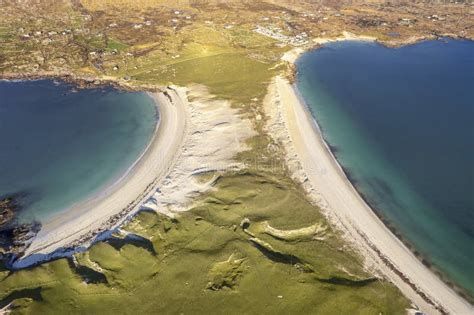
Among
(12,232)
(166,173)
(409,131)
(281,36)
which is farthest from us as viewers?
(281,36)

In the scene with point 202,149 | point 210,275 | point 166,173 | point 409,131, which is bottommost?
point 210,275

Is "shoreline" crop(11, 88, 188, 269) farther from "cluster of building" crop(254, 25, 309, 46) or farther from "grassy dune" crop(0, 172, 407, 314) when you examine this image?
"cluster of building" crop(254, 25, 309, 46)

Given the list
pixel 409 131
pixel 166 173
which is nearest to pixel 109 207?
pixel 166 173

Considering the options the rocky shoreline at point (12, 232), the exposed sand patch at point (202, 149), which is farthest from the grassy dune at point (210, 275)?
the rocky shoreline at point (12, 232)

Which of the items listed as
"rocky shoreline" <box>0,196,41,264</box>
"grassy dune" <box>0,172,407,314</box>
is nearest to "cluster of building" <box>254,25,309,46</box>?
"grassy dune" <box>0,172,407,314</box>

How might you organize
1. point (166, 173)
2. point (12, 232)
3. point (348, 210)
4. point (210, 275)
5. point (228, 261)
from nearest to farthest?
1. point (210, 275)
2. point (228, 261)
3. point (12, 232)
4. point (348, 210)
5. point (166, 173)

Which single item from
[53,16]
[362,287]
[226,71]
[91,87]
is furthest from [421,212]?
[53,16]

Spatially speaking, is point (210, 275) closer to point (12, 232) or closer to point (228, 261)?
point (228, 261)

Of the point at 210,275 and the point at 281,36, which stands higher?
the point at 281,36
